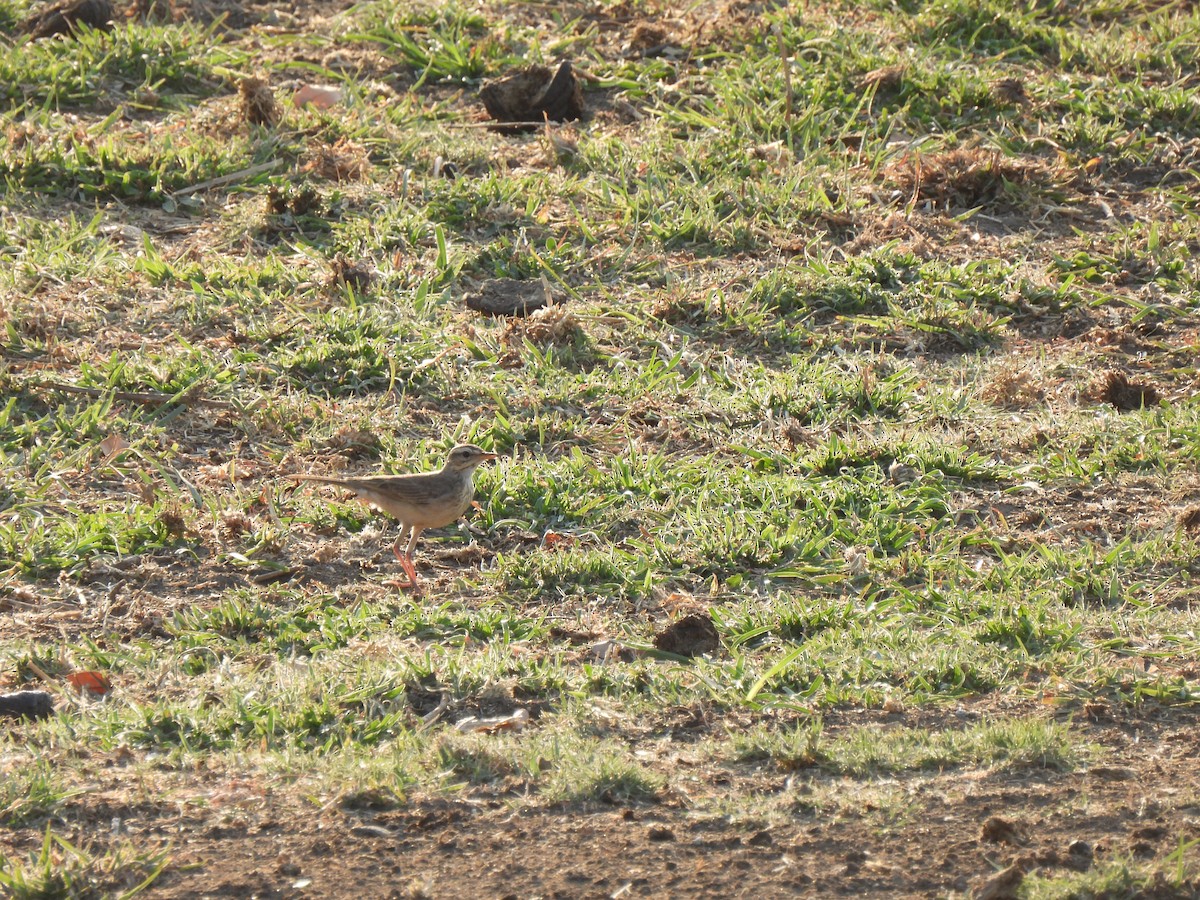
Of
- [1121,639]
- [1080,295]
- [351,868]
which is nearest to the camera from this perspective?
[351,868]

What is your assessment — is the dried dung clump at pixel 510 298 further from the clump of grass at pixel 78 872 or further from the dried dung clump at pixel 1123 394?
the clump of grass at pixel 78 872

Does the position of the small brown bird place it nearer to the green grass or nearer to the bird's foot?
the bird's foot

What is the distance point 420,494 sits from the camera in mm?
6406

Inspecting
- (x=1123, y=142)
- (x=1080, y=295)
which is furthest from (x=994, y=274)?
(x=1123, y=142)

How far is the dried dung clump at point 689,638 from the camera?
5828 millimetres

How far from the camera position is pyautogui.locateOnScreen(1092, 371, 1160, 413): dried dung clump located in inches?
306

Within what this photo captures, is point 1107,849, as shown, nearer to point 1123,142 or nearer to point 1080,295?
point 1080,295

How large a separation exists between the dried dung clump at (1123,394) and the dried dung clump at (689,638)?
2994mm

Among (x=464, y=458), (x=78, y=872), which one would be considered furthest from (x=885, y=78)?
(x=78, y=872)

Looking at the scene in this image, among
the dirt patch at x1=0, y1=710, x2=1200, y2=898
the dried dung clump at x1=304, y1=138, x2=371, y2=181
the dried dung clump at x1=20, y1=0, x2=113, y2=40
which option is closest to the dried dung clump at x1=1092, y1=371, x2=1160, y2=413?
the dirt patch at x1=0, y1=710, x2=1200, y2=898

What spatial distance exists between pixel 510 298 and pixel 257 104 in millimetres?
2459

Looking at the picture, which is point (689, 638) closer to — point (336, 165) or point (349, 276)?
point (349, 276)

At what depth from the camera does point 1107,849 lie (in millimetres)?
4391

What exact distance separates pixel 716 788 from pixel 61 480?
3.58 m
